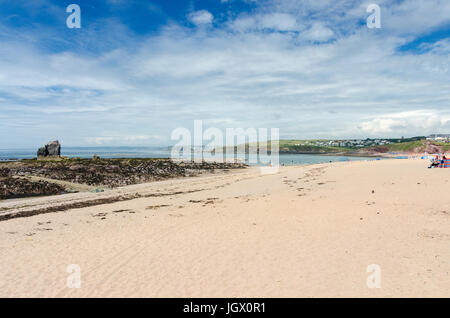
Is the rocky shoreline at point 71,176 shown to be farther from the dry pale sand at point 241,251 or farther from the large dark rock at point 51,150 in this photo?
the large dark rock at point 51,150

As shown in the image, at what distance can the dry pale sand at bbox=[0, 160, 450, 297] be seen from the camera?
7242 millimetres

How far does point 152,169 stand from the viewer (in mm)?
50156

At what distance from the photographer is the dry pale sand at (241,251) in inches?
285

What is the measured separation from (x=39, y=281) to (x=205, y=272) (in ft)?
16.2

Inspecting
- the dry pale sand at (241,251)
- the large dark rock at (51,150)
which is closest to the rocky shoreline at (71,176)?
the dry pale sand at (241,251)

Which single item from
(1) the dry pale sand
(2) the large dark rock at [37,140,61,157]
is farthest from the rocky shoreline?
(2) the large dark rock at [37,140,61,157]

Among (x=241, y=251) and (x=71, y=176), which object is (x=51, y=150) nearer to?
(x=71, y=176)

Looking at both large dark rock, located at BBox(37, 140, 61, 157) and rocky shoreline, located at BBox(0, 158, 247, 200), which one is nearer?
rocky shoreline, located at BBox(0, 158, 247, 200)

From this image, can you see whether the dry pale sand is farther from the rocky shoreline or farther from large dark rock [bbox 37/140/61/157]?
large dark rock [bbox 37/140/61/157]

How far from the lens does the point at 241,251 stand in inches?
386
